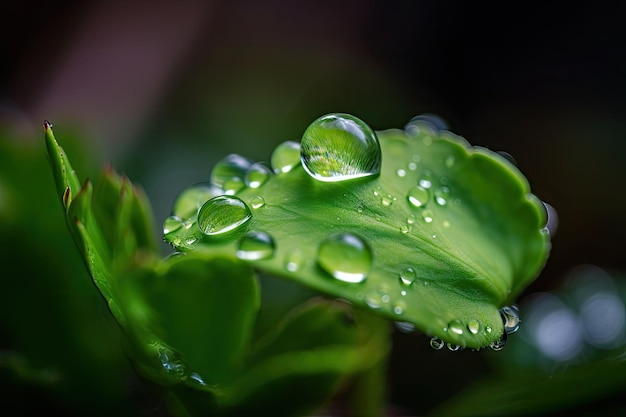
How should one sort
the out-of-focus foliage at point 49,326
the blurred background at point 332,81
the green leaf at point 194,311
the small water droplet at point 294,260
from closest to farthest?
the small water droplet at point 294,260, the green leaf at point 194,311, the out-of-focus foliage at point 49,326, the blurred background at point 332,81

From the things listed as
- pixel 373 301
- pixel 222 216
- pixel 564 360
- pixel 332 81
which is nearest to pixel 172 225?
pixel 222 216

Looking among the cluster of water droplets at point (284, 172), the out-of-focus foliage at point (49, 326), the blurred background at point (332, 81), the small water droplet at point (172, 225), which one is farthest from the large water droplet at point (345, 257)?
the blurred background at point (332, 81)

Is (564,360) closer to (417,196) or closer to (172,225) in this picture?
(417,196)

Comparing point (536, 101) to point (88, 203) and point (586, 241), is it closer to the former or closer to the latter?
point (586, 241)

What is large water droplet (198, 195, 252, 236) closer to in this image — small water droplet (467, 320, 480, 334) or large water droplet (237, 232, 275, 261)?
large water droplet (237, 232, 275, 261)

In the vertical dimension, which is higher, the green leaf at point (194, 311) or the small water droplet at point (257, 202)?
the small water droplet at point (257, 202)

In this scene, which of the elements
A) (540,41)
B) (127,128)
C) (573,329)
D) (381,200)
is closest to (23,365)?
(381,200)

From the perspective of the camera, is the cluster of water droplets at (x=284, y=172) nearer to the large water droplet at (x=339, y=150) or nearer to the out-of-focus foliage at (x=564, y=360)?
the large water droplet at (x=339, y=150)
